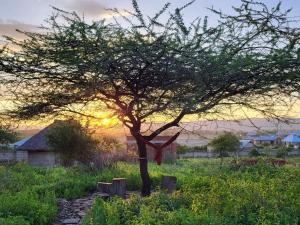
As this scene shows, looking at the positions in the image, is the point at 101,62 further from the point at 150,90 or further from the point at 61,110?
the point at 61,110

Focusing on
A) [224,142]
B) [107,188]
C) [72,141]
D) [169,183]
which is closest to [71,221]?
[107,188]

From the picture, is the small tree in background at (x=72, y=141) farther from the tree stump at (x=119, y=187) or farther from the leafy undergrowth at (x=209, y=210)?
the leafy undergrowth at (x=209, y=210)

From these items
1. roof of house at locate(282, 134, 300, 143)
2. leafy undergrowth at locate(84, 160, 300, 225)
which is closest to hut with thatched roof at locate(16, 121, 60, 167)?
leafy undergrowth at locate(84, 160, 300, 225)

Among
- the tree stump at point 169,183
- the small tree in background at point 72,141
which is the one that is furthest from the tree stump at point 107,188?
the small tree in background at point 72,141

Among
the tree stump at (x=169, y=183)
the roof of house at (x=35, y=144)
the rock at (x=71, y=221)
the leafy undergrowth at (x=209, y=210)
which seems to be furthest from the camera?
the roof of house at (x=35, y=144)

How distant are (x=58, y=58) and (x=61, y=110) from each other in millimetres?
3253

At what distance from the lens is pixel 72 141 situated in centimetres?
2247

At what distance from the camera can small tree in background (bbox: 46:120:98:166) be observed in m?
21.2

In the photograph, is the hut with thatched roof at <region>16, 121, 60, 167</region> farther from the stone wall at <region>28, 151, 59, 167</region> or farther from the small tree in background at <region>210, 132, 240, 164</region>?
the small tree in background at <region>210, 132, 240, 164</region>

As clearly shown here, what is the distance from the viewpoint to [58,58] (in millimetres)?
8125

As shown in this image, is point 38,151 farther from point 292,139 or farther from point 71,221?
point 292,139

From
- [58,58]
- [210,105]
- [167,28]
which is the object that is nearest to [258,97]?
[210,105]

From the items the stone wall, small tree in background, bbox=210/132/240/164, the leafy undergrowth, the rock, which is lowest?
the rock

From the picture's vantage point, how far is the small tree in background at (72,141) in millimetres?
21234
